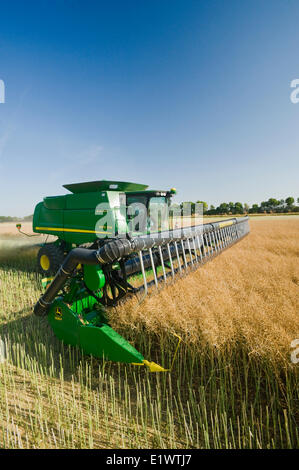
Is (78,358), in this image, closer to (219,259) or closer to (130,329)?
(130,329)

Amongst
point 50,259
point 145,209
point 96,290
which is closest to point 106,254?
point 96,290

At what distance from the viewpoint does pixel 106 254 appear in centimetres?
196

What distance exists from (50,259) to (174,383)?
13.7ft

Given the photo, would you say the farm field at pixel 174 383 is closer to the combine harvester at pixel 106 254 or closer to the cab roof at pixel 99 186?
the combine harvester at pixel 106 254

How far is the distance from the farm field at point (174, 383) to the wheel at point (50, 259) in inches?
81.7

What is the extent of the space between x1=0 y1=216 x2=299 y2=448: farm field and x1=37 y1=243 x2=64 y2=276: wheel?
2075mm

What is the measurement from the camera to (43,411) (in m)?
1.73

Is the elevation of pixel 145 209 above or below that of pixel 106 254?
above

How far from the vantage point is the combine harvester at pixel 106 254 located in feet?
7.13

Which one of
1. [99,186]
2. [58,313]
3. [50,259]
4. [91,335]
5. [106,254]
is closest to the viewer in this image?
[106,254]

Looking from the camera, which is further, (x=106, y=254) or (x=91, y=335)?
(x=91, y=335)

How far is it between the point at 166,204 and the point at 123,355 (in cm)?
373

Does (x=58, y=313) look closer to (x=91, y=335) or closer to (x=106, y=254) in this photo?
(x=91, y=335)

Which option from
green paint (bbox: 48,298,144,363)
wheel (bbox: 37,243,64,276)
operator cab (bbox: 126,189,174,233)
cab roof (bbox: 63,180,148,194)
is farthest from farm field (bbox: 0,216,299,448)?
cab roof (bbox: 63,180,148,194)
